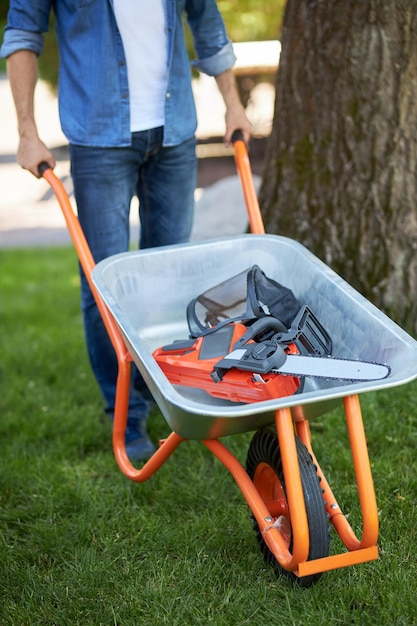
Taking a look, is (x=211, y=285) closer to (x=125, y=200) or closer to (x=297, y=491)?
(x=125, y=200)

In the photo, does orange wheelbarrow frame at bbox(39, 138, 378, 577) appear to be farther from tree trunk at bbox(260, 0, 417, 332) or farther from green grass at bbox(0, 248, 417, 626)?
tree trunk at bbox(260, 0, 417, 332)

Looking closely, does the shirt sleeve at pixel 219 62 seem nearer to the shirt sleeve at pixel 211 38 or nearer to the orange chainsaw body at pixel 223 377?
the shirt sleeve at pixel 211 38

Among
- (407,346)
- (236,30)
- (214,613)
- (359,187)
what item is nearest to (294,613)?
(214,613)

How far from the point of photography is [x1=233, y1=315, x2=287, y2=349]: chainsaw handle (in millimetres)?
1981

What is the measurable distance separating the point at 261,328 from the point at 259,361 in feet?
0.66

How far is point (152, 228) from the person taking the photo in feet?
9.03

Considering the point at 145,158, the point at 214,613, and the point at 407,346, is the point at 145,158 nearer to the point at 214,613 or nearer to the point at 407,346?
the point at 407,346

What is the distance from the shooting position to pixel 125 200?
8.38 ft

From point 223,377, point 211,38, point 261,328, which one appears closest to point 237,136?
point 211,38

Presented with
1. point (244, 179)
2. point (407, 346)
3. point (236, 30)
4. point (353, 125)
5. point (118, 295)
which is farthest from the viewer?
point (236, 30)

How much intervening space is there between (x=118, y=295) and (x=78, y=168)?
474mm

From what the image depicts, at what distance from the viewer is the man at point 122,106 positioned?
236 centimetres

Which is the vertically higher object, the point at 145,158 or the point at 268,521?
the point at 145,158

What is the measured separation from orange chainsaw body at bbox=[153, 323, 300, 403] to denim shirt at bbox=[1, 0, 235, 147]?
0.73m
